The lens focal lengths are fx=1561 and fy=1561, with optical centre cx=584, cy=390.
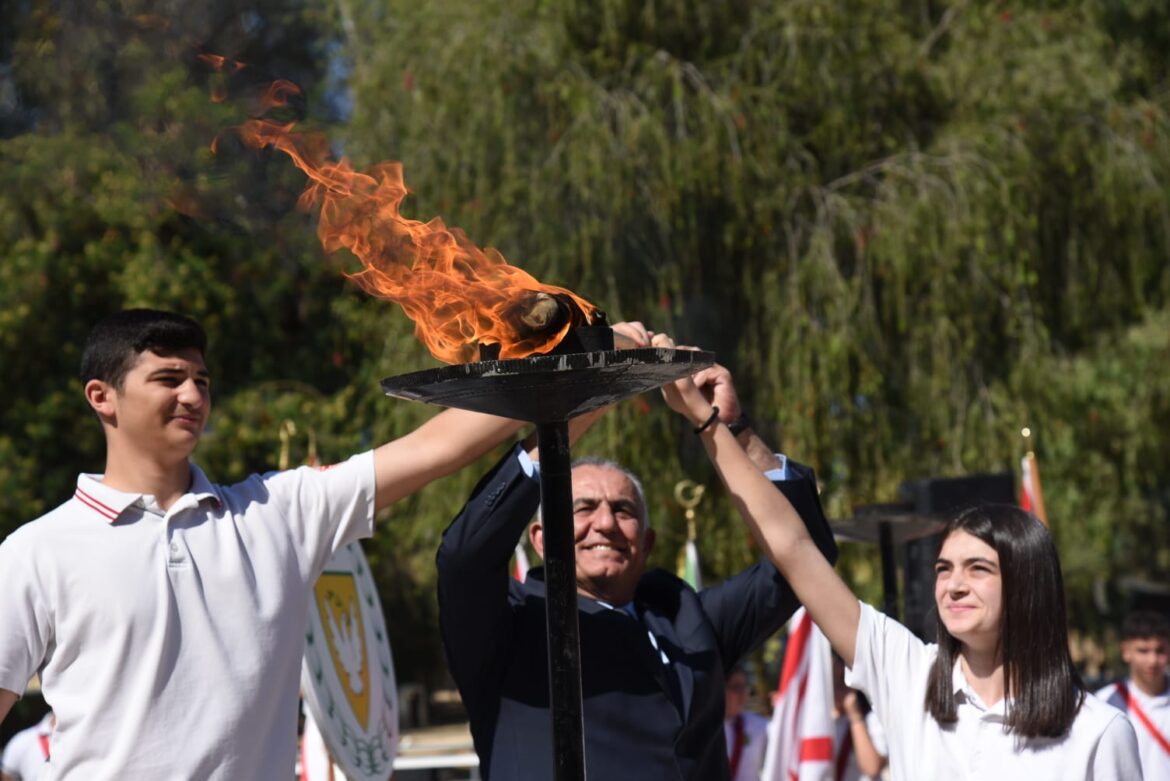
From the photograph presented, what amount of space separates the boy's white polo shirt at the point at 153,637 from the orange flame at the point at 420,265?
549 mm

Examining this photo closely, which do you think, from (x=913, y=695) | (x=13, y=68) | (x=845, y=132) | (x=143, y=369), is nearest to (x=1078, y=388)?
(x=845, y=132)

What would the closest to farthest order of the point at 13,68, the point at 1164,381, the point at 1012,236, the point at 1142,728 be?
the point at 1142,728, the point at 13,68, the point at 1012,236, the point at 1164,381

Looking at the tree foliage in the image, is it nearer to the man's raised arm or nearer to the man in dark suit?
the man in dark suit

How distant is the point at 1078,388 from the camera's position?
11.8 m

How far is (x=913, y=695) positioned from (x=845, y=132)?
874 centimetres

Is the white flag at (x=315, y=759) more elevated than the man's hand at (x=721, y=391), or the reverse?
the man's hand at (x=721, y=391)

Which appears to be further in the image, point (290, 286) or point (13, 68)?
point (290, 286)

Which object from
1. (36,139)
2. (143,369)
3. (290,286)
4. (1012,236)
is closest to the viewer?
(143,369)

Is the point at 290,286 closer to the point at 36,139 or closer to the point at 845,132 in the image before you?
the point at 36,139

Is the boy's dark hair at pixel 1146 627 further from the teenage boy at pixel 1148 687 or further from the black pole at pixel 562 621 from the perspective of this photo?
the black pole at pixel 562 621

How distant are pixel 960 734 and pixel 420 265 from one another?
1.44 meters

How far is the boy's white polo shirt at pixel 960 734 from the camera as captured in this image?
120 inches

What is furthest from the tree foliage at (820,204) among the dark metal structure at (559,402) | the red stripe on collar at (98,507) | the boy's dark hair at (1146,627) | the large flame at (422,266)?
the dark metal structure at (559,402)

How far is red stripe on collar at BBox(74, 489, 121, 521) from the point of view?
293cm
